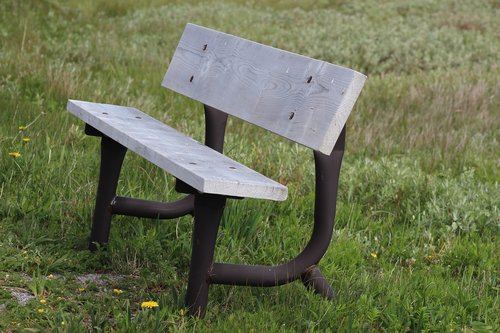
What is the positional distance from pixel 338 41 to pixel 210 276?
1242cm

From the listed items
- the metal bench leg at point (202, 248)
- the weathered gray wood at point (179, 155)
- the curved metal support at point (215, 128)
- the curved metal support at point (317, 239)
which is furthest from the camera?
the curved metal support at point (215, 128)

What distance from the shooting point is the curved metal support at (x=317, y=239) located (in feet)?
11.8

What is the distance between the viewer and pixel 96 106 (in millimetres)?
4656

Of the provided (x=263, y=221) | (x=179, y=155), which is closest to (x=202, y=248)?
(x=179, y=155)

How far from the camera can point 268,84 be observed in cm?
415

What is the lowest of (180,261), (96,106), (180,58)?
(180,261)

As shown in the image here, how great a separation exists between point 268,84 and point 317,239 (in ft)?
2.98

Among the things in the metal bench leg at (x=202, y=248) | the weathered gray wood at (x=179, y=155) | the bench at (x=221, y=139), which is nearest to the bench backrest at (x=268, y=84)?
the bench at (x=221, y=139)

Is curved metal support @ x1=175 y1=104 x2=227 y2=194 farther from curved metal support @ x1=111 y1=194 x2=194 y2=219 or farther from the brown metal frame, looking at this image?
the brown metal frame

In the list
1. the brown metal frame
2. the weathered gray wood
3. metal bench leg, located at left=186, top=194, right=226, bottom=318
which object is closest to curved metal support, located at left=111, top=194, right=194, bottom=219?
the brown metal frame

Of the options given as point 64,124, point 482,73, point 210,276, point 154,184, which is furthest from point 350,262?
point 482,73

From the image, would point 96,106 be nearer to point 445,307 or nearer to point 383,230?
point 383,230

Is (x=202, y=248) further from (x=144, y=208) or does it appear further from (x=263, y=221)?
(x=263, y=221)

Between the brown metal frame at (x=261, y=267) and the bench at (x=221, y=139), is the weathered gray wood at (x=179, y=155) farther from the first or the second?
the brown metal frame at (x=261, y=267)
